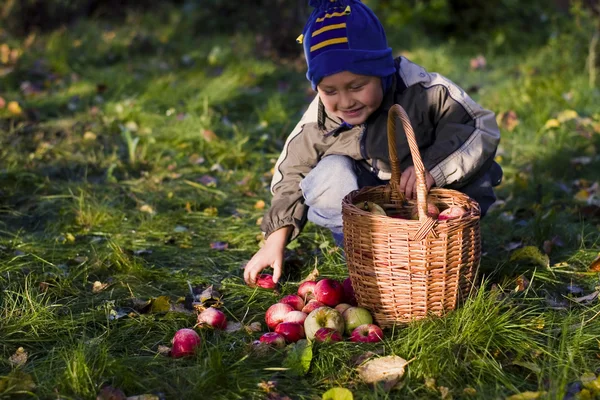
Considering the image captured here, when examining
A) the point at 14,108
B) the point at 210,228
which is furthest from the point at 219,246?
the point at 14,108

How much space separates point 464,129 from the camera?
2.87m

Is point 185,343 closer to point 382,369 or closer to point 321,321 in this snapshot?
point 321,321

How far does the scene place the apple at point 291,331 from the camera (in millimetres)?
2520

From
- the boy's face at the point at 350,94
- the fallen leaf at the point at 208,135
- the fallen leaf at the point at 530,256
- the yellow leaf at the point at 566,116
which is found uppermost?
the boy's face at the point at 350,94

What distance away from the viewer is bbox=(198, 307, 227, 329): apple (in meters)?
2.63

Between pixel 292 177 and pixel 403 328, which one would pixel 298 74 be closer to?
pixel 292 177

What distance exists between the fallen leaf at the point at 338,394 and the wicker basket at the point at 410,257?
1.69 feet

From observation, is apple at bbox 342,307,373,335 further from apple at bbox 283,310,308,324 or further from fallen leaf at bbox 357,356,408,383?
fallen leaf at bbox 357,356,408,383

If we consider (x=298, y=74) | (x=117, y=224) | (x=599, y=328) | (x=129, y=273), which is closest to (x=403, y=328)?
(x=599, y=328)

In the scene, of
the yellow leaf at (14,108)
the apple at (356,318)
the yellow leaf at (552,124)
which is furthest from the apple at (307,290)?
the yellow leaf at (14,108)

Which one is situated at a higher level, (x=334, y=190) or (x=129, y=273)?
(x=334, y=190)

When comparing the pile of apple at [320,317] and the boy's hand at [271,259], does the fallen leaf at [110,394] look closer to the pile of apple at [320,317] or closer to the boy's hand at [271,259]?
the pile of apple at [320,317]

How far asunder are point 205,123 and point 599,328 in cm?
330

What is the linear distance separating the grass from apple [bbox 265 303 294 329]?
0.10m
